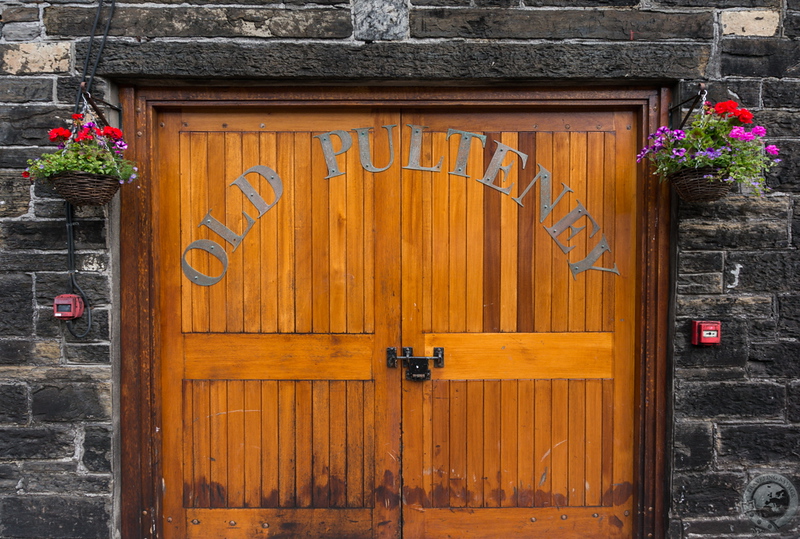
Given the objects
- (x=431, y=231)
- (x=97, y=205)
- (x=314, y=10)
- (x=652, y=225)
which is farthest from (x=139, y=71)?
(x=652, y=225)

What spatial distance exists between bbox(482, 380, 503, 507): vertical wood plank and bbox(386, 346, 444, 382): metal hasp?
1.27 ft

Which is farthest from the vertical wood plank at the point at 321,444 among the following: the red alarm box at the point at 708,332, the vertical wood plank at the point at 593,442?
the red alarm box at the point at 708,332

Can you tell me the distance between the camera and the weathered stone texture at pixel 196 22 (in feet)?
8.54

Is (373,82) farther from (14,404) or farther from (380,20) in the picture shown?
(14,404)

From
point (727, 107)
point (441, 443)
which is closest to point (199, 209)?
point (441, 443)

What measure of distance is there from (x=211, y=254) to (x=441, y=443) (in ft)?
5.45

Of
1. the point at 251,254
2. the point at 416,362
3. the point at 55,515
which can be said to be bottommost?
the point at 55,515

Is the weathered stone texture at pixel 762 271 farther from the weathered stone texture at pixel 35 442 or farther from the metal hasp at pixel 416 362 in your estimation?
the weathered stone texture at pixel 35 442

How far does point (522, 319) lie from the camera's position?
2.85 m

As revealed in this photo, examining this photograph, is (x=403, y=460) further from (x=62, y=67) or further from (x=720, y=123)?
(x=62, y=67)

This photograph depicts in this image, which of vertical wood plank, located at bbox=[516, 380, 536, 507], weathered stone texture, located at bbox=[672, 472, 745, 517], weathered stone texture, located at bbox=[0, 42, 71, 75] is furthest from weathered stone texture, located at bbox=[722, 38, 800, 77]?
weathered stone texture, located at bbox=[0, 42, 71, 75]

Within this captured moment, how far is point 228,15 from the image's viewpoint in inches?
103

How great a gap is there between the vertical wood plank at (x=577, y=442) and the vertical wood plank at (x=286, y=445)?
1.54 metres

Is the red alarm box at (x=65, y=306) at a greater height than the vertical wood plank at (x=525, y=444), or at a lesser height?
greater
